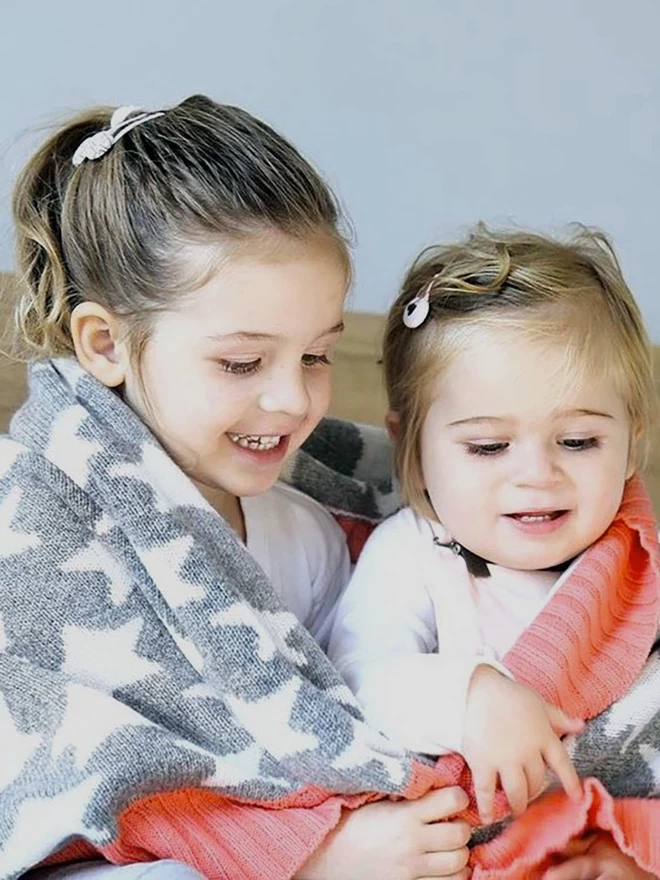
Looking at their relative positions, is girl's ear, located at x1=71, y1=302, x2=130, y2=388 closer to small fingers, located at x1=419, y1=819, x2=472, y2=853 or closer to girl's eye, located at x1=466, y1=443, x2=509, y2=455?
girl's eye, located at x1=466, y1=443, x2=509, y2=455

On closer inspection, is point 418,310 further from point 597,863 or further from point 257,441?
point 597,863

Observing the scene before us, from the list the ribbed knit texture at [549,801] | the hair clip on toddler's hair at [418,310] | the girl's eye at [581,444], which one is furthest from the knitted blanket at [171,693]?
the hair clip on toddler's hair at [418,310]

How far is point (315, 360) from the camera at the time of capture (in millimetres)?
1094

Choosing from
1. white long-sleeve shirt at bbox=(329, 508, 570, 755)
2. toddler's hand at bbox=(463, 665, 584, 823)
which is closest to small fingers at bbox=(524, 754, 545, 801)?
toddler's hand at bbox=(463, 665, 584, 823)

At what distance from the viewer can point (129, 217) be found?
1.06m

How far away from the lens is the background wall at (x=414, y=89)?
170 centimetres

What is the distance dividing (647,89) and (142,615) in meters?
1.05

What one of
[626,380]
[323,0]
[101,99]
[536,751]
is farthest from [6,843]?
[323,0]

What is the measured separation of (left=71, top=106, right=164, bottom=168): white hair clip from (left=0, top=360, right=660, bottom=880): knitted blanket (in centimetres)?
16

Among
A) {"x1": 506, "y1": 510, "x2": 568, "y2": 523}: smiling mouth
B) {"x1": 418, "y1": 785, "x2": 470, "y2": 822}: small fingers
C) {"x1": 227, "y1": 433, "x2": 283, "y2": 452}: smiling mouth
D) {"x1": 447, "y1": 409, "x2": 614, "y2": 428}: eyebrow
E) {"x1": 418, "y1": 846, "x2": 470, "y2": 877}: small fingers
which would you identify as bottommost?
{"x1": 418, "y1": 846, "x2": 470, "y2": 877}: small fingers

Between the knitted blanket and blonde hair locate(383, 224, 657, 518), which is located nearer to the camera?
the knitted blanket

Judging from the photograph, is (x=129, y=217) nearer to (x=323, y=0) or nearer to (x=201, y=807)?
(x=201, y=807)

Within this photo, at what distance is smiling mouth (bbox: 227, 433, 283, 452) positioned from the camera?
1.08 meters

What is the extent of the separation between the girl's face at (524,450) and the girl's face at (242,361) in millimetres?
112
